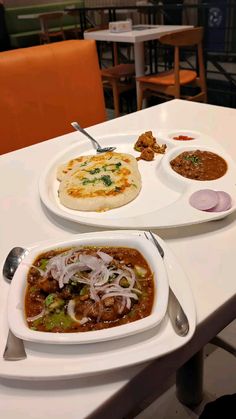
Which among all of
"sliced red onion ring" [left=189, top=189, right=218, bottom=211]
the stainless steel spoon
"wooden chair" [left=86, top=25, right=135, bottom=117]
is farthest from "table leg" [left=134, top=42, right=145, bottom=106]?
the stainless steel spoon

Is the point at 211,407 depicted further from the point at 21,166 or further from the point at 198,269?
the point at 21,166

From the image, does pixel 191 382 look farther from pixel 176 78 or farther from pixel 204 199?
pixel 176 78

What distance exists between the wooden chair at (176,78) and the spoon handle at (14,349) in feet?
11.1

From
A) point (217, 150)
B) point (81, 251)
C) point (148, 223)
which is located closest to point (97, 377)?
point (81, 251)

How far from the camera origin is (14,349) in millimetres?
607

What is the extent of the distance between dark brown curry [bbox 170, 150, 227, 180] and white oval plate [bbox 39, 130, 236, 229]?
2 cm

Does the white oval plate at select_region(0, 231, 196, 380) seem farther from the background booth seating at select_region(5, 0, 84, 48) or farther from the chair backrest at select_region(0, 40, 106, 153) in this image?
the background booth seating at select_region(5, 0, 84, 48)

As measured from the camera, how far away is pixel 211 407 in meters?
1.02

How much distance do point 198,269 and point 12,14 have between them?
8.72 meters

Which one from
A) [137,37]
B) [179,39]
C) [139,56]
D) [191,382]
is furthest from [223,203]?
[139,56]

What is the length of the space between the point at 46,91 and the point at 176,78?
1997 mm

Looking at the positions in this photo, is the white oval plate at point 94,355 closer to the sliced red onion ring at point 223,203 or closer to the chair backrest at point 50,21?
the sliced red onion ring at point 223,203

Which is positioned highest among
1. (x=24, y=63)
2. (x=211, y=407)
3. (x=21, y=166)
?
(x=24, y=63)

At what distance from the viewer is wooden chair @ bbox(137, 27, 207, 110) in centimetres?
349
